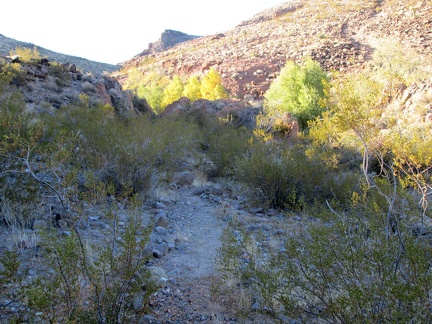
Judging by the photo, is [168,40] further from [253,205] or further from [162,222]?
[162,222]

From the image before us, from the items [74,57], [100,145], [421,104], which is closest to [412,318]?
[100,145]

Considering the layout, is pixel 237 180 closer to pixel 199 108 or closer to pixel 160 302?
pixel 160 302

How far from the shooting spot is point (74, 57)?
4844 centimetres

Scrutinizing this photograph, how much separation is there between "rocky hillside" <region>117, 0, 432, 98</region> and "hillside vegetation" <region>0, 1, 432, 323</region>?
1958cm

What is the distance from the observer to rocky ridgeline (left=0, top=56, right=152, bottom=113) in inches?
596

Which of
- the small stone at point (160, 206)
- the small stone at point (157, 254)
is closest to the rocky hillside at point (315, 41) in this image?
the small stone at point (160, 206)

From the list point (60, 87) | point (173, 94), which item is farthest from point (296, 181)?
point (173, 94)

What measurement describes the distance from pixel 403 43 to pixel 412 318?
3805 centimetres

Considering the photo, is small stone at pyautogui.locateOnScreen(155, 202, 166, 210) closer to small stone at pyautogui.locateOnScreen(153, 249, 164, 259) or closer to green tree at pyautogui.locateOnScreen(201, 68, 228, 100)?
small stone at pyautogui.locateOnScreen(153, 249, 164, 259)

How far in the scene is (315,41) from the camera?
133ft

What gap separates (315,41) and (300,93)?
20.9m

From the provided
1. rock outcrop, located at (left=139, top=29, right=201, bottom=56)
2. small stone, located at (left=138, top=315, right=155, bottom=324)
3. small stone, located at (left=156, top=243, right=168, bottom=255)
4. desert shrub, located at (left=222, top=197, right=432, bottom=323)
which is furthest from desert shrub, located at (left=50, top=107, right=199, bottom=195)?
rock outcrop, located at (left=139, top=29, right=201, bottom=56)

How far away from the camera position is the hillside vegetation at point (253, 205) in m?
2.67

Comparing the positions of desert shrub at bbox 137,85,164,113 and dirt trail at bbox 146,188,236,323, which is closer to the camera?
dirt trail at bbox 146,188,236,323
